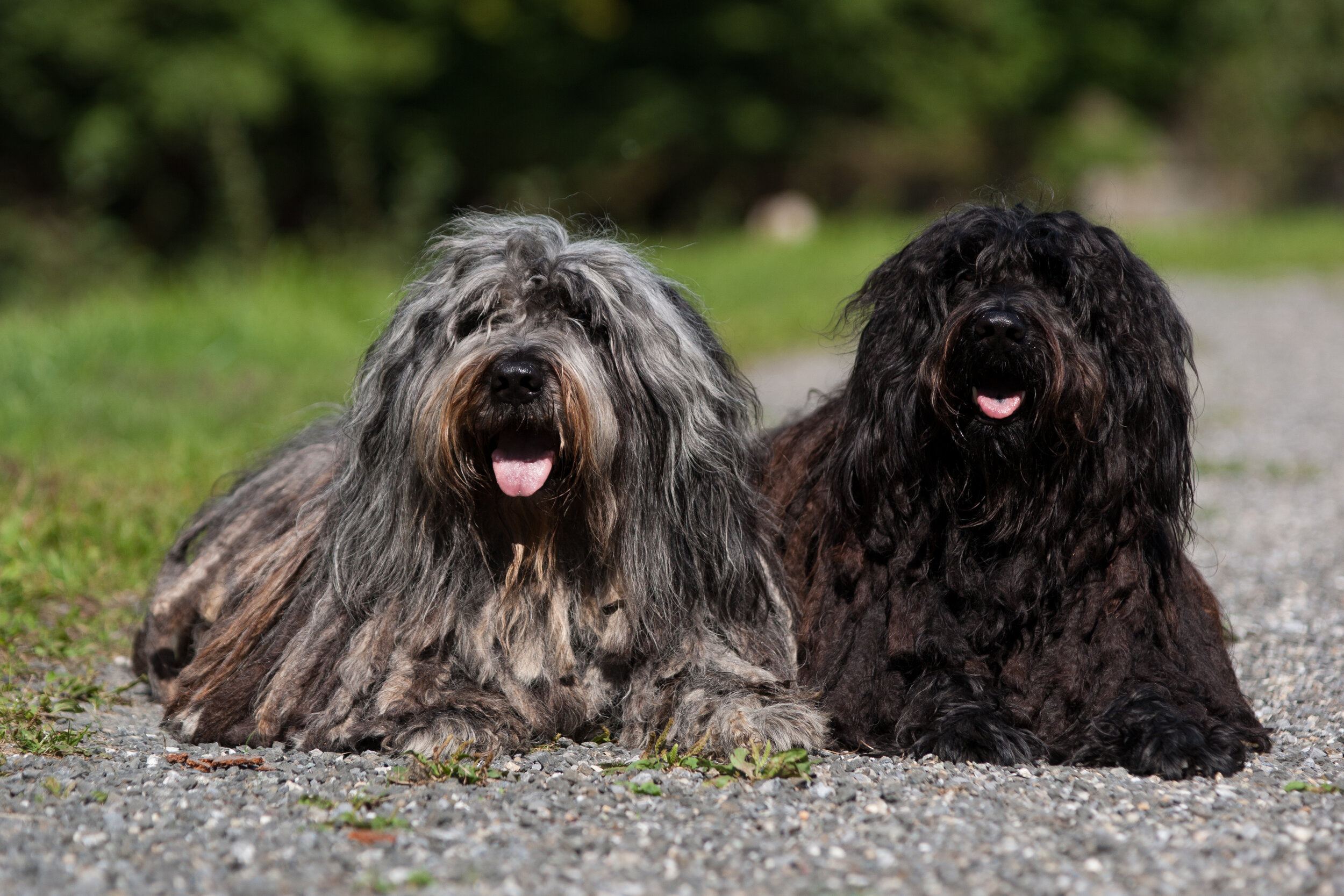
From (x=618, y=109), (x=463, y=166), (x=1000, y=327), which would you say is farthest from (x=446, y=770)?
(x=618, y=109)

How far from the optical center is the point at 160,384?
34.4ft

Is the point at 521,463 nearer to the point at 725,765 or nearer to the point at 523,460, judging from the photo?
the point at 523,460

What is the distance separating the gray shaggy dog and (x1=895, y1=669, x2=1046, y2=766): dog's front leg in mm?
302

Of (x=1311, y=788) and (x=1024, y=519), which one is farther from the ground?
(x=1024, y=519)

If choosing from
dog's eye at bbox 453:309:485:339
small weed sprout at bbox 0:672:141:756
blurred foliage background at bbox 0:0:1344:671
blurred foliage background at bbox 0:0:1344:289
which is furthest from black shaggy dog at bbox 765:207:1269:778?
blurred foliage background at bbox 0:0:1344:289

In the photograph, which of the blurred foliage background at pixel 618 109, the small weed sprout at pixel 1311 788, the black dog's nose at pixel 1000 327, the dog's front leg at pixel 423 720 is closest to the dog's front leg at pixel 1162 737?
the small weed sprout at pixel 1311 788

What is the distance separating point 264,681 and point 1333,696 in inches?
142

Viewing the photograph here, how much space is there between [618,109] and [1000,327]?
22620 millimetres

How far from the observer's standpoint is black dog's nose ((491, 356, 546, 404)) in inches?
161

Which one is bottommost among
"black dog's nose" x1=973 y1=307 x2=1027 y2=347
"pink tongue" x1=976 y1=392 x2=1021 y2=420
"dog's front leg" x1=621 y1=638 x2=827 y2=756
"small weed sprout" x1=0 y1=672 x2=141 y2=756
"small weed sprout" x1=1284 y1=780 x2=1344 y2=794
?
"small weed sprout" x1=0 y1=672 x2=141 y2=756

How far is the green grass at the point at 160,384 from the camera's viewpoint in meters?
6.30

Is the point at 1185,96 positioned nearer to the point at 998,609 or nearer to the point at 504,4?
the point at 504,4

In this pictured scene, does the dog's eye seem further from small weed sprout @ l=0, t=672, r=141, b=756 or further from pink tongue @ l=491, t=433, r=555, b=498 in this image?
small weed sprout @ l=0, t=672, r=141, b=756

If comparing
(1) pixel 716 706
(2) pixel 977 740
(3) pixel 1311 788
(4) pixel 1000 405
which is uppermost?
(4) pixel 1000 405
